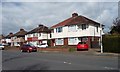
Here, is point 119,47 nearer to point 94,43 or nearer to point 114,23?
point 94,43

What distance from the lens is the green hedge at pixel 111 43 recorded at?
3133 cm

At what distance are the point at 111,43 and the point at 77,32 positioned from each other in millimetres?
23927

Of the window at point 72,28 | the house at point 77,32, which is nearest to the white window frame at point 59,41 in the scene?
the house at point 77,32

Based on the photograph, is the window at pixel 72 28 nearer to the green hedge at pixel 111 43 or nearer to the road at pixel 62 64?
the green hedge at pixel 111 43

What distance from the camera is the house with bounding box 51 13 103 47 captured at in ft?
177

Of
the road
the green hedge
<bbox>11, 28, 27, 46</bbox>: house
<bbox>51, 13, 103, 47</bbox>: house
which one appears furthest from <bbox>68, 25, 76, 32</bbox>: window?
<bbox>11, 28, 27, 46</bbox>: house

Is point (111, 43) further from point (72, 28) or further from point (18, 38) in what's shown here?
point (18, 38)

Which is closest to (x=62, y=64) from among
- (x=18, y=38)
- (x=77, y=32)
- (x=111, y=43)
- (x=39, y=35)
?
(x=111, y=43)

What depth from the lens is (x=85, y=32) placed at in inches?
2132

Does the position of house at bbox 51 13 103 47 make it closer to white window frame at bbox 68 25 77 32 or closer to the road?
white window frame at bbox 68 25 77 32

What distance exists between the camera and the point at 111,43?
32281 millimetres

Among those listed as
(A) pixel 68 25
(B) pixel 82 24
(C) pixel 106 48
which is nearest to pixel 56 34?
(A) pixel 68 25

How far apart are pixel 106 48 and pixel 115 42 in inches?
107

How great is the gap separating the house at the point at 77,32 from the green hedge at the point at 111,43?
17.0m
